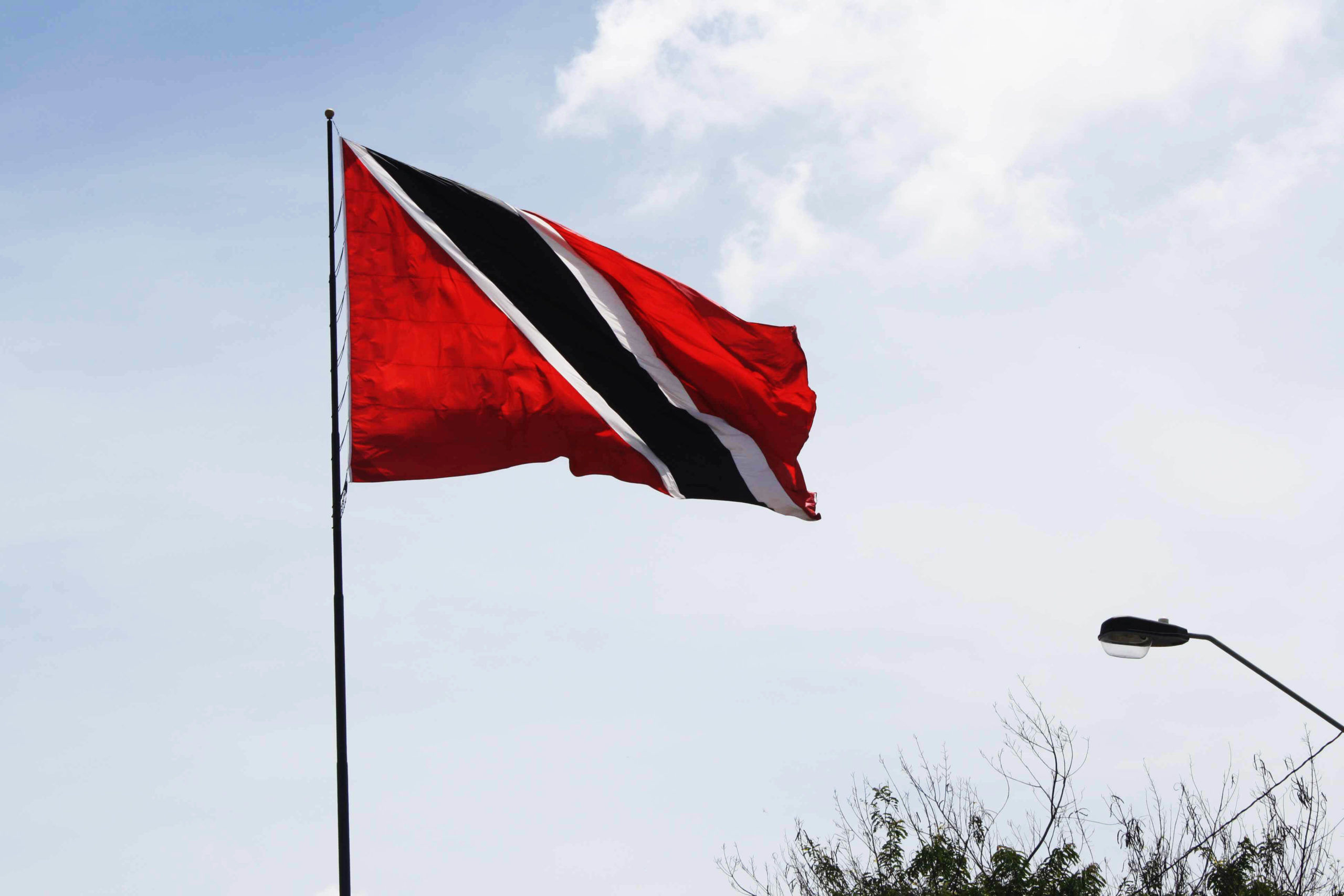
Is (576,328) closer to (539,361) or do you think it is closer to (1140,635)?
(539,361)

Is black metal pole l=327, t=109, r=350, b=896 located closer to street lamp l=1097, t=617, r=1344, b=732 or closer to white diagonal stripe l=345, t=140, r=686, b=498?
white diagonal stripe l=345, t=140, r=686, b=498

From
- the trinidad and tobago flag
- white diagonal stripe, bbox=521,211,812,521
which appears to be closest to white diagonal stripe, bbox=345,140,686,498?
the trinidad and tobago flag

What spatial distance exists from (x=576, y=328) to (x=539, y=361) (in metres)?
0.76

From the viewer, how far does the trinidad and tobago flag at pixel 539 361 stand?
12625mm

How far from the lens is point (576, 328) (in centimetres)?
1422

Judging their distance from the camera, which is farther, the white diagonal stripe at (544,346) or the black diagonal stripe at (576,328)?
the black diagonal stripe at (576,328)

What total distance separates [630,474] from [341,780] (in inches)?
163

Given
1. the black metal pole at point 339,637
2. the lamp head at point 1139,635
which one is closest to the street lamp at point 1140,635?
the lamp head at point 1139,635

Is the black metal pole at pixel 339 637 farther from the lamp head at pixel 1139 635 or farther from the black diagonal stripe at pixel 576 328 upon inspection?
the lamp head at pixel 1139 635

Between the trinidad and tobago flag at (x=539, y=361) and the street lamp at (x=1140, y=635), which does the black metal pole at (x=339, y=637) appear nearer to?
the trinidad and tobago flag at (x=539, y=361)

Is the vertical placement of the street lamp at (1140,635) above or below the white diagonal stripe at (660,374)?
below

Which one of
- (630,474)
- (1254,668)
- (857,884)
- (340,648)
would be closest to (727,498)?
(630,474)

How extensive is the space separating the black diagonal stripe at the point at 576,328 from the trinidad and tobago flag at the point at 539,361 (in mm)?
15

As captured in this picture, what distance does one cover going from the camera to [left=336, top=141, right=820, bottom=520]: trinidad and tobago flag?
41.4 ft
